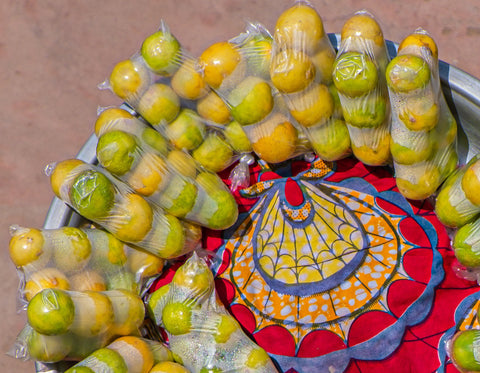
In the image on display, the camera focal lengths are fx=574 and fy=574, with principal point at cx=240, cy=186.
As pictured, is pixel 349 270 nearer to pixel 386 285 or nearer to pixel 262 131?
pixel 386 285

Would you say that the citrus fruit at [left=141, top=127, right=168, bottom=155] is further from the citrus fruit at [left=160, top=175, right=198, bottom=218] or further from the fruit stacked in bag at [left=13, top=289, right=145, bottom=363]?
the fruit stacked in bag at [left=13, top=289, right=145, bottom=363]

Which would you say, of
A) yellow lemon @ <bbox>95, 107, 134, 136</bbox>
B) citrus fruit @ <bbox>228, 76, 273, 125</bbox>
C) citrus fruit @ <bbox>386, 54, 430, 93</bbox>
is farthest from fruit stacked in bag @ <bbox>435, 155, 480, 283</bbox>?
yellow lemon @ <bbox>95, 107, 134, 136</bbox>

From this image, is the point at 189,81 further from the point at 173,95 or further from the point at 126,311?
the point at 126,311

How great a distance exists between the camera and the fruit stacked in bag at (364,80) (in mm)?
1219

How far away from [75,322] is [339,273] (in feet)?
2.16

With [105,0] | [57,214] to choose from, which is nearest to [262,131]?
[57,214]

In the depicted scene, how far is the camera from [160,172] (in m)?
1.35

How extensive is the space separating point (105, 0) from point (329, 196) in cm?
113

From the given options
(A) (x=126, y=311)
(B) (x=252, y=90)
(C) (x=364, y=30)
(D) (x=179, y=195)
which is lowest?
(A) (x=126, y=311)

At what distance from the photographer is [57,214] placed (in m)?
1.44

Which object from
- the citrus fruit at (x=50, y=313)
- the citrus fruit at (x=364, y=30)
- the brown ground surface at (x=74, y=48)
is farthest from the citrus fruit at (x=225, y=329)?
the brown ground surface at (x=74, y=48)

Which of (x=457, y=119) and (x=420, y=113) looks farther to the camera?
(x=457, y=119)

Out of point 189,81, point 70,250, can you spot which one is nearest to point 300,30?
point 189,81

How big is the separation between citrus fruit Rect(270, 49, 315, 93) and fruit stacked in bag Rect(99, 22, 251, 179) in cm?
18
